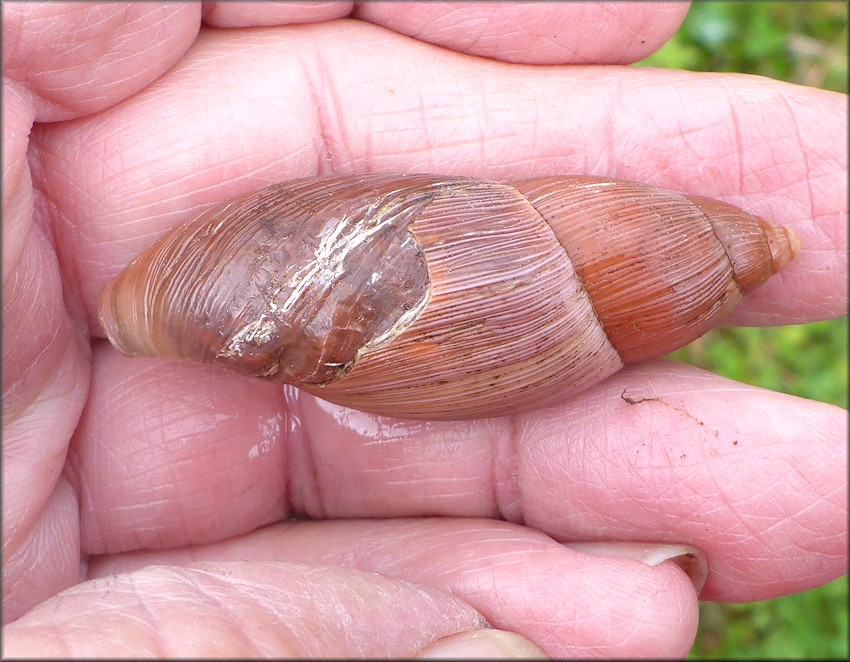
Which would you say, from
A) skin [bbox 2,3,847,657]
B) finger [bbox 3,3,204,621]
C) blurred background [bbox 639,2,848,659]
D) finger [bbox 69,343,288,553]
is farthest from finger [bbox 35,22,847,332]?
blurred background [bbox 639,2,848,659]

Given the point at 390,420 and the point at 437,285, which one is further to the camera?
the point at 390,420

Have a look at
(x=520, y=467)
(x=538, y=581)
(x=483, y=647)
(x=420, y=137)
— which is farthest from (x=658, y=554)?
(x=420, y=137)

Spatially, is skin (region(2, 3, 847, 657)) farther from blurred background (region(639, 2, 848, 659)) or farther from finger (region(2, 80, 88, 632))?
blurred background (region(639, 2, 848, 659))

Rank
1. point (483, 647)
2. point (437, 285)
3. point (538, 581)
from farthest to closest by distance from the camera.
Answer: point (538, 581)
point (437, 285)
point (483, 647)

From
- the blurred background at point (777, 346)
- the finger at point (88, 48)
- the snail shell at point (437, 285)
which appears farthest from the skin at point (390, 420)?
the blurred background at point (777, 346)

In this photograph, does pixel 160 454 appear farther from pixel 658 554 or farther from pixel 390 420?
pixel 658 554

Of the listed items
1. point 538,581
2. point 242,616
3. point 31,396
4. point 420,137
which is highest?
point 420,137

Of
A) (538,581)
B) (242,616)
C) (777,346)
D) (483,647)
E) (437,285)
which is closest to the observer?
(242,616)
